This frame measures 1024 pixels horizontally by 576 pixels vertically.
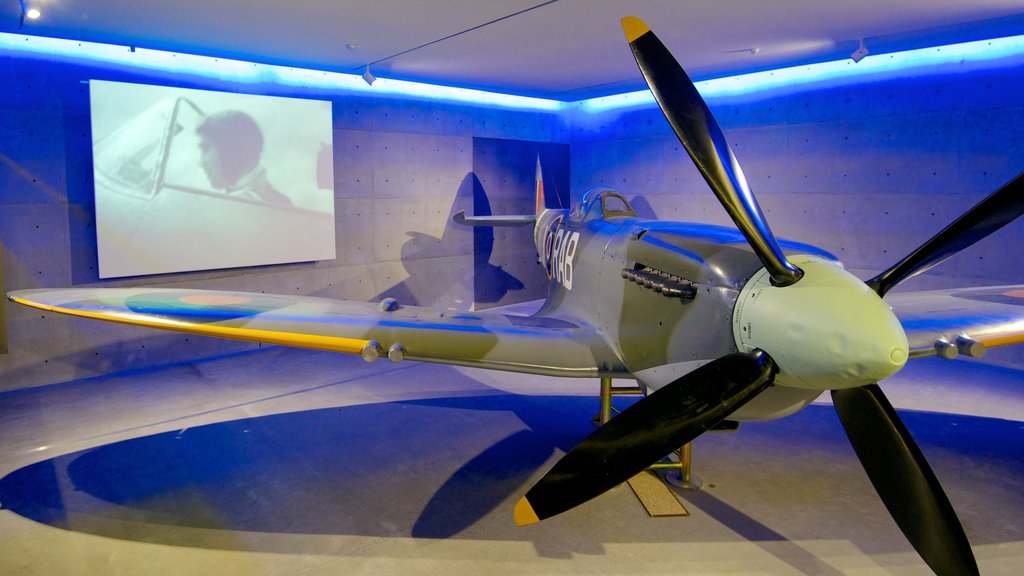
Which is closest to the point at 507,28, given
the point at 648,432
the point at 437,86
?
the point at 437,86

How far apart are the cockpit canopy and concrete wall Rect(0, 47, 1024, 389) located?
394 centimetres

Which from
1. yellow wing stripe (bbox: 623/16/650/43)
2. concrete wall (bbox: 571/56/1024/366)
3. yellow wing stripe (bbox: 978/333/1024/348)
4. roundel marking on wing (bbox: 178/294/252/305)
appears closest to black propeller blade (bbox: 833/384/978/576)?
yellow wing stripe (bbox: 978/333/1024/348)

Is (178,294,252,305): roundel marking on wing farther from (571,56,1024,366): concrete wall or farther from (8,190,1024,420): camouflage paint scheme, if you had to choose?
(571,56,1024,366): concrete wall

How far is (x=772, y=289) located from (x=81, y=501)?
13.0ft

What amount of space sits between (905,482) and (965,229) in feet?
3.83

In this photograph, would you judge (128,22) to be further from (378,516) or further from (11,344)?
(378,516)

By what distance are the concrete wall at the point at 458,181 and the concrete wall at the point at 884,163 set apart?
0.02 m

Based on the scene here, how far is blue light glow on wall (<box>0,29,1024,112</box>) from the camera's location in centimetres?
609

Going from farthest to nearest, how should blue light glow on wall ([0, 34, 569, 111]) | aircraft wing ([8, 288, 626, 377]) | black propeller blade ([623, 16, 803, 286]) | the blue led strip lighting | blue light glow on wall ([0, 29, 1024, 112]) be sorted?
the blue led strip lighting, blue light glow on wall ([0, 29, 1024, 112]), blue light glow on wall ([0, 34, 569, 111]), aircraft wing ([8, 288, 626, 377]), black propeller blade ([623, 16, 803, 286])

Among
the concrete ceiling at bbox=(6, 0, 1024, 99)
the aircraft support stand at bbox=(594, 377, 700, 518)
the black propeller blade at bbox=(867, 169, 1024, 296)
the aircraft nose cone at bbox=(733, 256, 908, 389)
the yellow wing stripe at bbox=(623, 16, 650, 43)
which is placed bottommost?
the aircraft support stand at bbox=(594, 377, 700, 518)

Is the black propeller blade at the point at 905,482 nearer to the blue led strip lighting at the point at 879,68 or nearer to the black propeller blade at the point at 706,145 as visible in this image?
the black propeller blade at the point at 706,145

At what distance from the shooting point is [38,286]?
5.97 meters

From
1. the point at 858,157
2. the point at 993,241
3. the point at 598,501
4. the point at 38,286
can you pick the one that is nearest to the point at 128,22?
the point at 38,286

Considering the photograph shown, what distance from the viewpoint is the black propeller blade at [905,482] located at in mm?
2732
